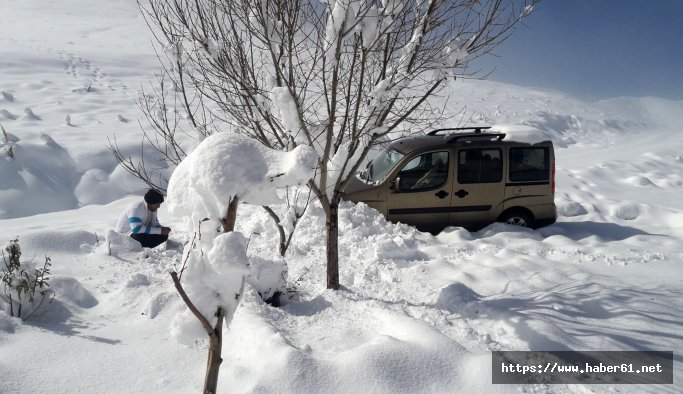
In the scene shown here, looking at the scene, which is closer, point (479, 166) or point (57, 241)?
point (57, 241)

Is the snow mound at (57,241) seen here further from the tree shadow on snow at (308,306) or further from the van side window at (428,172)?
the van side window at (428,172)

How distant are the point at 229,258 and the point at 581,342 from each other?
282cm

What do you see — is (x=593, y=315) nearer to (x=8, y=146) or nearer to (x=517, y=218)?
(x=517, y=218)

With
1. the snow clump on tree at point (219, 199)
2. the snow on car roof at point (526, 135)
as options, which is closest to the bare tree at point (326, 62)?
the snow clump on tree at point (219, 199)

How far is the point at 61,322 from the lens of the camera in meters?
3.15

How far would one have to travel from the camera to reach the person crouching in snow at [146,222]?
5333 mm

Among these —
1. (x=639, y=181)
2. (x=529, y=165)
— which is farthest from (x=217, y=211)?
(x=639, y=181)

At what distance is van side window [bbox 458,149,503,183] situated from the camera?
6168mm

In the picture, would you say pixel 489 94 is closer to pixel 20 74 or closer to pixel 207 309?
pixel 20 74

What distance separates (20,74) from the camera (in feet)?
60.1

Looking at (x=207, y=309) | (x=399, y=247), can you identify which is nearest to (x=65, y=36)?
(x=399, y=247)

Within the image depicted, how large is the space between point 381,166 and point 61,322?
4.79m

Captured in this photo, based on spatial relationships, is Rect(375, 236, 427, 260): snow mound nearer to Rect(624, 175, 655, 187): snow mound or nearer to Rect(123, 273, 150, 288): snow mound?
Rect(123, 273, 150, 288): snow mound

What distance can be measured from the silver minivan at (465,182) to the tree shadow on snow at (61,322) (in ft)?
13.0
